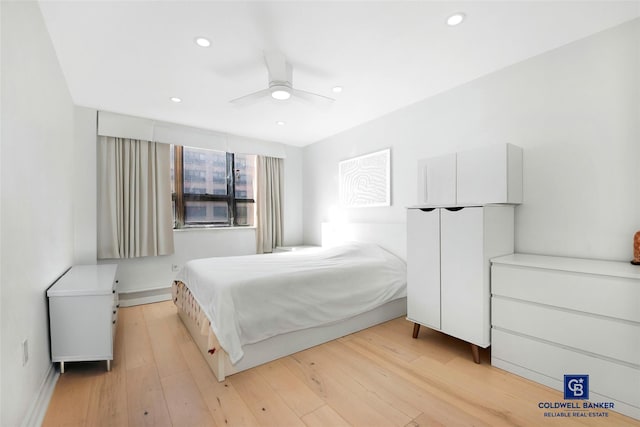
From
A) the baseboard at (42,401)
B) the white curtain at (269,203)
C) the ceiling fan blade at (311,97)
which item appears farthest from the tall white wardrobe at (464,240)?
the white curtain at (269,203)

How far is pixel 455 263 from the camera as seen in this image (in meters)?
2.16

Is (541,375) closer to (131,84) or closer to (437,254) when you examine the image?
(437,254)

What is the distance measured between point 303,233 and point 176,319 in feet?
8.41

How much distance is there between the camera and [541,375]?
180 cm

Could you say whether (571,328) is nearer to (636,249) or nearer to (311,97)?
(636,249)

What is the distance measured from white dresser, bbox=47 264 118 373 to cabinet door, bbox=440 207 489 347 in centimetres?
255

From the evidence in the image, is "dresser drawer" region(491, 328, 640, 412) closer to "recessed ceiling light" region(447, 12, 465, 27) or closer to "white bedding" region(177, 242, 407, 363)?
"white bedding" region(177, 242, 407, 363)

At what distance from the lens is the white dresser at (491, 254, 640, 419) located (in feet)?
4.95

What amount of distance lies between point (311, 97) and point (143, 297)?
10.9 ft

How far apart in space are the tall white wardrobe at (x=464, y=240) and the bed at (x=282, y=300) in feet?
1.47

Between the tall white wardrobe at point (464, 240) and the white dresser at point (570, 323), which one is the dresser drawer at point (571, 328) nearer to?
the white dresser at point (570, 323)

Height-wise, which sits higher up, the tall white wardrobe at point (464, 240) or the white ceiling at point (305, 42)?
the white ceiling at point (305, 42)

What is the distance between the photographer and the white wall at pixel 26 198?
1.29m

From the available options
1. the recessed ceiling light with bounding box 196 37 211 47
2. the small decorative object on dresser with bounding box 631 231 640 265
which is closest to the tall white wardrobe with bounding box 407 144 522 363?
the small decorative object on dresser with bounding box 631 231 640 265
